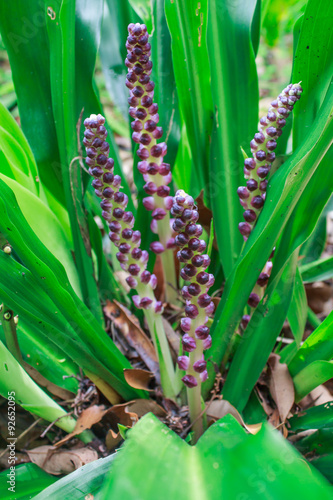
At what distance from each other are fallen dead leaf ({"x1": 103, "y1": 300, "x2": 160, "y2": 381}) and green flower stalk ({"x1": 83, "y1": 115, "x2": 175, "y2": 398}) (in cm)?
7

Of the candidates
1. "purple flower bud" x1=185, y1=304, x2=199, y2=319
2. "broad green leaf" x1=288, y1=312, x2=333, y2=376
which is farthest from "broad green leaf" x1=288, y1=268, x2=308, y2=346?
"purple flower bud" x1=185, y1=304, x2=199, y2=319

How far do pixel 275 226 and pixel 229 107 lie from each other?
0.31m

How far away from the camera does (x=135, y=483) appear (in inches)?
14.7

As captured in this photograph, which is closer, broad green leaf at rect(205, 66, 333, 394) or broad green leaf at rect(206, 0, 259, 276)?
broad green leaf at rect(205, 66, 333, 394)

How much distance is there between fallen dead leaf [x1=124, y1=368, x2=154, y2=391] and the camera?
2.43 ft

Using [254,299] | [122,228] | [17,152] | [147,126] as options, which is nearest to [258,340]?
[254,299]

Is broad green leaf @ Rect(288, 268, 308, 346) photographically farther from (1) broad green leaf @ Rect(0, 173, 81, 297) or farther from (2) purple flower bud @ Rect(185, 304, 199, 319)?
(1) broad green leaf @ Rect(0, 173, 81, 297)

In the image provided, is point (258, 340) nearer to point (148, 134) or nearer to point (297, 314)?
point (297, 314)

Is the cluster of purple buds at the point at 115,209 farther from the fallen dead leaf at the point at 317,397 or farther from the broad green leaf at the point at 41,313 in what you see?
the fallen dead leaf at the point at 317,397

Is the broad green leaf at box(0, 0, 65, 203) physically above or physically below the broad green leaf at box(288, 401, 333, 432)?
above

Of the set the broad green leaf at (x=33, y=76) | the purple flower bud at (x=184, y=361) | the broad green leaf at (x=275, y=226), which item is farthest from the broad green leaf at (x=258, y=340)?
the broad green leaf at (x=33, y=76)

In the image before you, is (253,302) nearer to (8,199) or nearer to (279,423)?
(279,423)

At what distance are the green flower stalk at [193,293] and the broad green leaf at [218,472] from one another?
0.59ft

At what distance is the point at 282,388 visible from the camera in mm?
770
